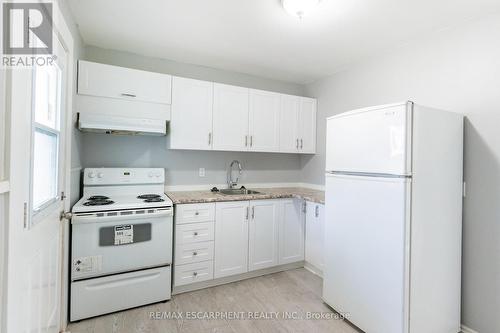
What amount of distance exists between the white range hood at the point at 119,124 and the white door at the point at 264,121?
1070 millimetres

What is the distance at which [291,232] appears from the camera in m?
3.06

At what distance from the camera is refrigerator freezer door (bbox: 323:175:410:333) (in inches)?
67.3

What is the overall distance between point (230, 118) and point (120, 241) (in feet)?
5.70

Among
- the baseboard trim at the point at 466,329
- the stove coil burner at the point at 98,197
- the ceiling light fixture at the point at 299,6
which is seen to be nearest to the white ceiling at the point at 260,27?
the ceiling light fixture at the point at 299,6

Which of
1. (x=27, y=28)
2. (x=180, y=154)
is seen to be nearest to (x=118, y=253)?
(x=180, y=154)

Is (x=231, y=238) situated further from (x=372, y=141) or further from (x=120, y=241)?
(x=372, y=141)

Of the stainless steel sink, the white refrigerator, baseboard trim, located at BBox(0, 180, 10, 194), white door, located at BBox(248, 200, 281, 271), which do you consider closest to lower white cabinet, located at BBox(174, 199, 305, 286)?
white door, located at BBox(248, 200, 281, 271)

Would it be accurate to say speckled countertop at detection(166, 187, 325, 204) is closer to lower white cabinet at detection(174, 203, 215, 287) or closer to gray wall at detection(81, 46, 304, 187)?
lower white cabinet at detection(174, 203, 215, 287)

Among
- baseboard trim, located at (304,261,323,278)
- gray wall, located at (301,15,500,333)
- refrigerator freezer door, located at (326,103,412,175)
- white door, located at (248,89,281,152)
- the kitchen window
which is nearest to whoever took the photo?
the kitchen window

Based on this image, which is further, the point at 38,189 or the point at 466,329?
the point at 466,329

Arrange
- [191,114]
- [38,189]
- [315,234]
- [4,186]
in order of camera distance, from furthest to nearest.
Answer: [315,234], [191,114], [38,189], [4,186]

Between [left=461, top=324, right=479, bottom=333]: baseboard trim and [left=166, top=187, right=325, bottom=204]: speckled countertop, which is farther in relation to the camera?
[left=166, top=187, right=325, bottom=204]: speckled countertop

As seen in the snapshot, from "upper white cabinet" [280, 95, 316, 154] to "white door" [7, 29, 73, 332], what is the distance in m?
2.37

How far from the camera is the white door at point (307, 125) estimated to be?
3514 mm
